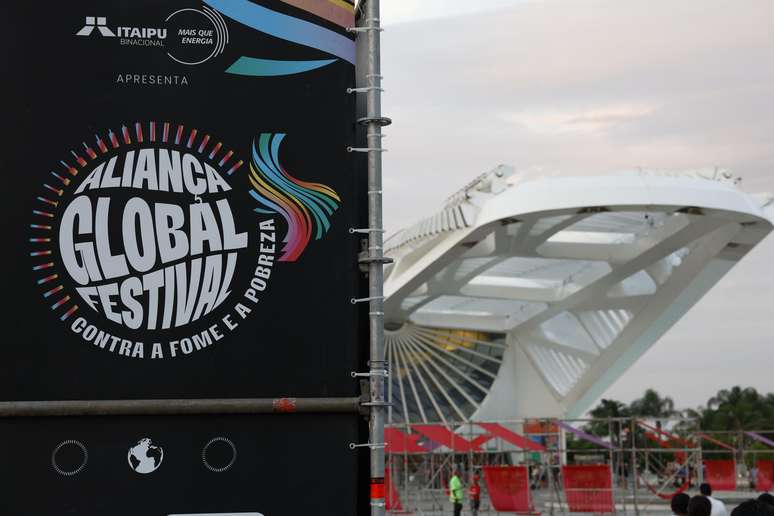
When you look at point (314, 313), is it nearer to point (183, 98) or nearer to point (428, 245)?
point (183, 98)

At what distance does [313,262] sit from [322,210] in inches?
9.9

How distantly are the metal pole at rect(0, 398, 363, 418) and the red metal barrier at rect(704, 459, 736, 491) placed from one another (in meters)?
33.6

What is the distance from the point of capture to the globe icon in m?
5.16

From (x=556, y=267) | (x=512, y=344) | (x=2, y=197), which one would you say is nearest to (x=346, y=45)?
(x=2, y=197)

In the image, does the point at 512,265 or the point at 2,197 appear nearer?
the point at 2,197

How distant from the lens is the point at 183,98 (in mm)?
5406

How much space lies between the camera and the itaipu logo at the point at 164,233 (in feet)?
17.1

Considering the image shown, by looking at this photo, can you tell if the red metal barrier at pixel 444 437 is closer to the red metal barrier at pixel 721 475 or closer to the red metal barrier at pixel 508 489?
the red metal barrier at pixel 508 489

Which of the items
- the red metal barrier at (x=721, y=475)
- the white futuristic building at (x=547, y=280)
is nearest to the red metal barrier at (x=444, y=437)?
the red metal barrier at (x=721, y=475)

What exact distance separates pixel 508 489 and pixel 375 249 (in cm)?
2349

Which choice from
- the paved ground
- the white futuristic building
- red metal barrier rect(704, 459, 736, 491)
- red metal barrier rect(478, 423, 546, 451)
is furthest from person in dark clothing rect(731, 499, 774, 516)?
the white futuristic building

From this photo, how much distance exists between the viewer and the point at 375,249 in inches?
210

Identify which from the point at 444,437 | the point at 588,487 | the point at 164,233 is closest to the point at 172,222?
the point at 164,233

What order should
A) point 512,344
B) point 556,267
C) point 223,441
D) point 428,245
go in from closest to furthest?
point 223,441 → point 428,245 → point 556,267 → point 512,344
